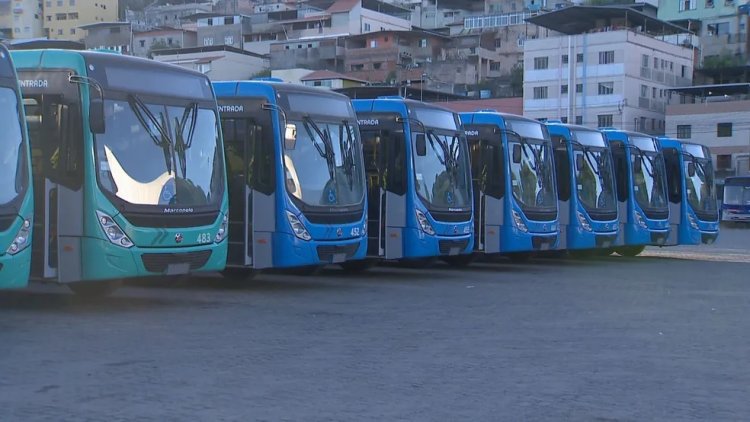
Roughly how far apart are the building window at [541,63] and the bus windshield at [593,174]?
4839 cm

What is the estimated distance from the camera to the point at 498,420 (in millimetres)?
7129

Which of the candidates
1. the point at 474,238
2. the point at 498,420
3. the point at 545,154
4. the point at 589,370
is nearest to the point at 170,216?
the point at 589,370

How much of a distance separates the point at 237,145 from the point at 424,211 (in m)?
4.11

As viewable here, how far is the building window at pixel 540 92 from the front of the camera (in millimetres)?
72500

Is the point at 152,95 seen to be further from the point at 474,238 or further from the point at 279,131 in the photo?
the point at 474,238

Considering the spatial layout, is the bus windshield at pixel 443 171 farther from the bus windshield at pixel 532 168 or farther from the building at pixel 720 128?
the building at pixel 720 128

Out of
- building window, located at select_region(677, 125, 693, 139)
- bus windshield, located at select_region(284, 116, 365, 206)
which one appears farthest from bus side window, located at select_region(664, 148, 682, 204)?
building window, located at select_region(677, 125, 693, 139)

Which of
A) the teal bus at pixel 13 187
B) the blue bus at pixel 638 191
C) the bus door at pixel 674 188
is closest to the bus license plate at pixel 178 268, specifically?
the teal bus at pixel 13 187

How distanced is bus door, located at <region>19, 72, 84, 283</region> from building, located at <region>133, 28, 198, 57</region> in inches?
3541

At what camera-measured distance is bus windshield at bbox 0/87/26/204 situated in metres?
11.2

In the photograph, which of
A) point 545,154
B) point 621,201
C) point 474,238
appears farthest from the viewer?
point 621,201

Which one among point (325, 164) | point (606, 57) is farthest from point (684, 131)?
point (325, 164)

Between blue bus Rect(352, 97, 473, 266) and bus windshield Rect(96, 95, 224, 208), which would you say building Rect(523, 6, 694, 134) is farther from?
bus windshield Rect(96, 95, 224, 208)

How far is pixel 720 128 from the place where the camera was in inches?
2672
